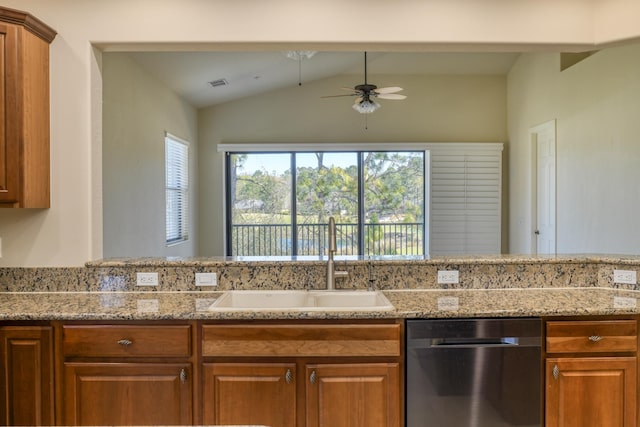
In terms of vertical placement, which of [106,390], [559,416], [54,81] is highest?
[54,81]

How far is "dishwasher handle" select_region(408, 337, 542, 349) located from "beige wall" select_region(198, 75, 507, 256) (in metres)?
4.74

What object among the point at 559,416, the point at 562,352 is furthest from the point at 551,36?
the point at 559,416

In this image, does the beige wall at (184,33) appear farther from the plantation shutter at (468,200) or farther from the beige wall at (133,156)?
the plantation shutter at (468,200)

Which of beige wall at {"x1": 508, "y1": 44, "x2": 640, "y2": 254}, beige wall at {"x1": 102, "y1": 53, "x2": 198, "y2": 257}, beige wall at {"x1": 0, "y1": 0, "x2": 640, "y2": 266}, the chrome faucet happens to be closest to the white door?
beige wall at {"x1": 508, "y1": 44, "x2": 640, "y2": 254}

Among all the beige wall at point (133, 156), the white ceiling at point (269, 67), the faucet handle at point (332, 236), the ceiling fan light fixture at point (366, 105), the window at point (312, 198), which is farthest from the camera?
the window at point (312, 198)

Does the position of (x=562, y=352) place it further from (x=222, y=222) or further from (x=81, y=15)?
(x=222, y=222)

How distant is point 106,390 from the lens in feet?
6.01

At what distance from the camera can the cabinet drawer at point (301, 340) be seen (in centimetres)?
183

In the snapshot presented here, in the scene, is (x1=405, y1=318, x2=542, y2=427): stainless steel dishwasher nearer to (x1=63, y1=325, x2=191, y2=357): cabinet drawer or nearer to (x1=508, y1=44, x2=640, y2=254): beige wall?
(x1=63, y1=325, x2=191, y2=357): cabinet drawer

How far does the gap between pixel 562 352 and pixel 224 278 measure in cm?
170

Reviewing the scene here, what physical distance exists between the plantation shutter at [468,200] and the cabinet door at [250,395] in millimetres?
4869

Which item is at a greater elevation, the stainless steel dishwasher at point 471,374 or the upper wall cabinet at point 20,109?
the upper wall cabinet at point 20,109

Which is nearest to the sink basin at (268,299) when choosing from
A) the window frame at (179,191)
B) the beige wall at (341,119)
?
the window frame at (179,191)

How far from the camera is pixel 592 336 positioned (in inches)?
73.7
